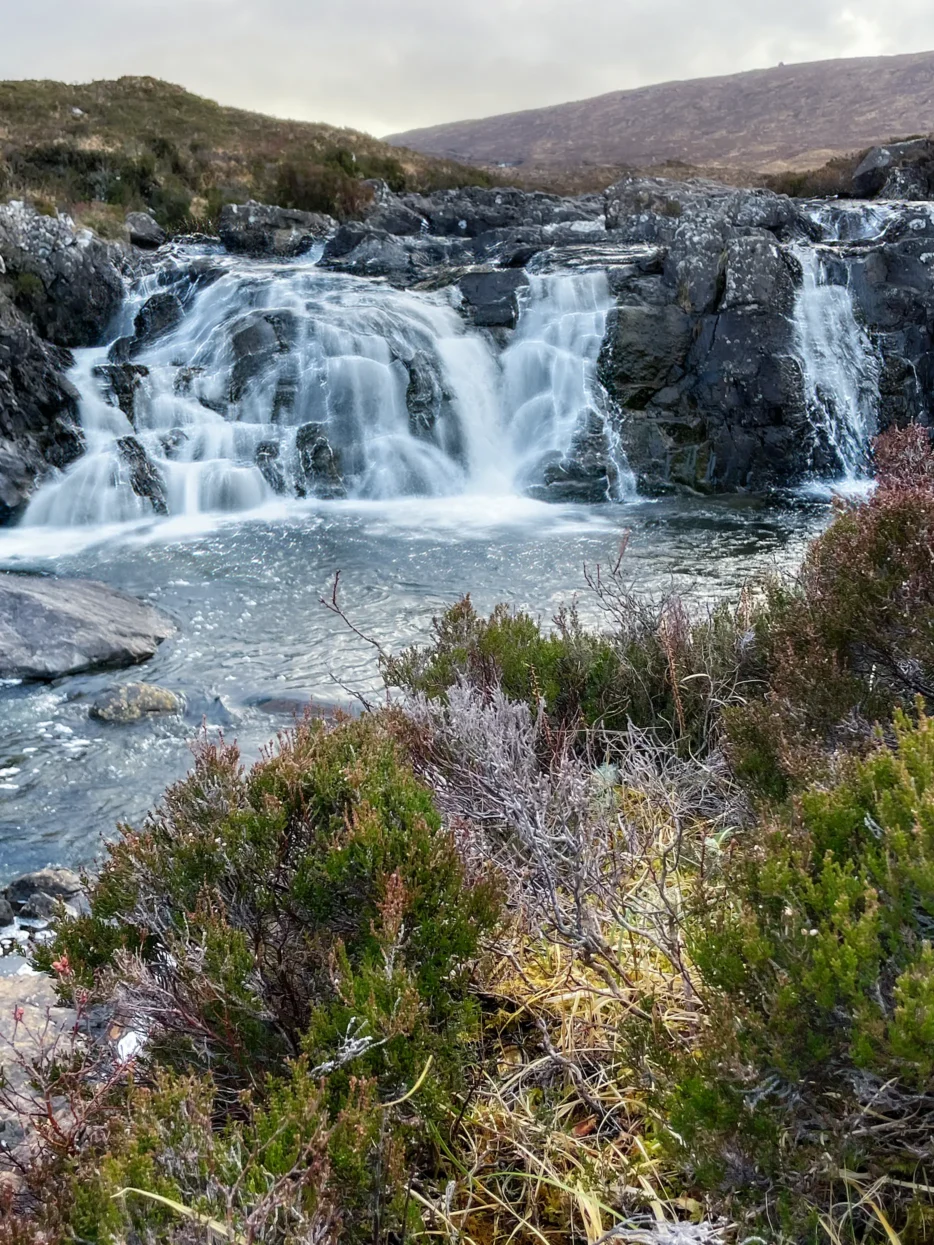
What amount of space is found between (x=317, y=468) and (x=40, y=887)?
1052 centimetres

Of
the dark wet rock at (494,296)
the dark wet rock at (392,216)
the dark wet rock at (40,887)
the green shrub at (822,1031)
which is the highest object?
the dark wet rock at (392,216)

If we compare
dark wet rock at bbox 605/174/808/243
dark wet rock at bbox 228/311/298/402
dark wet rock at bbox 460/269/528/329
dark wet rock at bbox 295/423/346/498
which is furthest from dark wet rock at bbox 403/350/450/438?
dark wet rock at bbox 605/174/808/243

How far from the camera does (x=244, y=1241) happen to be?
146 centimetres

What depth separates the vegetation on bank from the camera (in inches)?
62.6

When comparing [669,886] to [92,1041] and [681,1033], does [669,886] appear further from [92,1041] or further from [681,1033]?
[92,1041]

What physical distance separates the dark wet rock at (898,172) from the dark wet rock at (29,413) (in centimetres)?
2329

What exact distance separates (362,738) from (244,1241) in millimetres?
1682

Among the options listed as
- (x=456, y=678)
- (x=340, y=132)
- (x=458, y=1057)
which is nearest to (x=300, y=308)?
(x=456, y=678)

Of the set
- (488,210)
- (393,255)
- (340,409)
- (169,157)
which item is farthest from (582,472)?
(169,157)

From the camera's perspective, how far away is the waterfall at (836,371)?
50.9 feet

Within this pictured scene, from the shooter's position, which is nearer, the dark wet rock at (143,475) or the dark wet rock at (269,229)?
the dark wet rock at (143,475)

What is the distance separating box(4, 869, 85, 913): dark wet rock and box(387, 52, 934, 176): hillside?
70046 millimetres

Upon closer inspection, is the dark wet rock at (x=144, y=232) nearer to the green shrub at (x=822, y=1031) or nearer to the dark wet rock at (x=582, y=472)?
the dark wet rock at (x=582, y=472)

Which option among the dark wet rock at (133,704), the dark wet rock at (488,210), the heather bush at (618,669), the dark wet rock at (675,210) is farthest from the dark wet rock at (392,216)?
the heather bush at (618,669)
